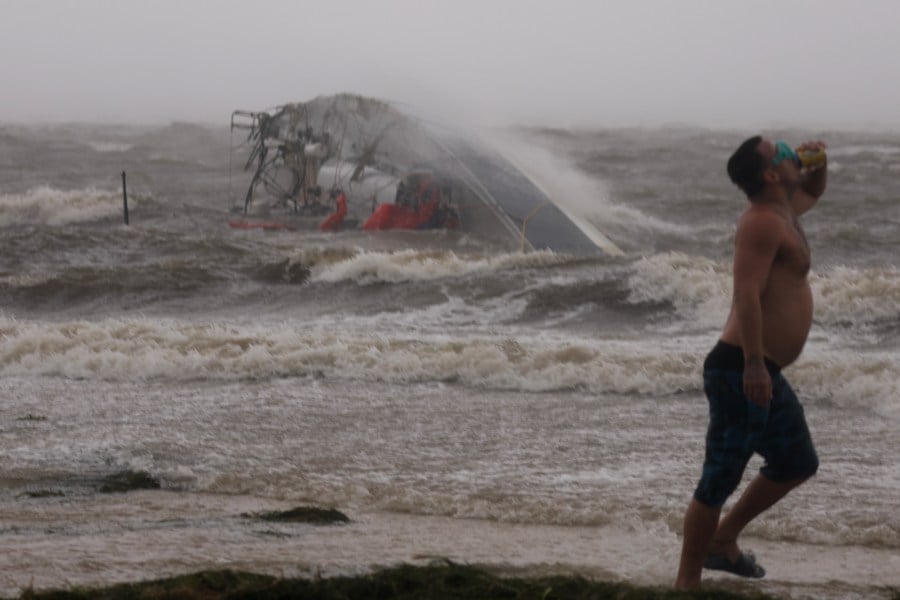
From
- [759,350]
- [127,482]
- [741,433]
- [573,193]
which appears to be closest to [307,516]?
[127,482]

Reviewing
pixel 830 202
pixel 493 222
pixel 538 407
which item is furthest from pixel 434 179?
pixel 538 407

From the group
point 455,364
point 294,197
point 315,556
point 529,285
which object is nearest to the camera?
point 315,556

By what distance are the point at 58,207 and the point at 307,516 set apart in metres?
19.0

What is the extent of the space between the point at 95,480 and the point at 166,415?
171 cm

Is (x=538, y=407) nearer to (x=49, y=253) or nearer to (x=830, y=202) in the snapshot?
(x=49, y=253)

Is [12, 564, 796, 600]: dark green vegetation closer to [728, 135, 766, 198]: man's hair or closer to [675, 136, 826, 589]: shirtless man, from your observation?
[675, 136, 826, 589]: shirtless man

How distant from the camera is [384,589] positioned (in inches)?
155

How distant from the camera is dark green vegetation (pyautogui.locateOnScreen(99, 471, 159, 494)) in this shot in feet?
19.2

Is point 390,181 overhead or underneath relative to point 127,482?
overhead

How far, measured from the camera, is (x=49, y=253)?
1742cm

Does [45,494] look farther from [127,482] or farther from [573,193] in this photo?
[573,193]

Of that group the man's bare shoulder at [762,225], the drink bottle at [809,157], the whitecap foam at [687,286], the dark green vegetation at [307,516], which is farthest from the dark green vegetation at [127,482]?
the whitecap foam at [687,286]

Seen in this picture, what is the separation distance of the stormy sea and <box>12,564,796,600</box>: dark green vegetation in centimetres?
27

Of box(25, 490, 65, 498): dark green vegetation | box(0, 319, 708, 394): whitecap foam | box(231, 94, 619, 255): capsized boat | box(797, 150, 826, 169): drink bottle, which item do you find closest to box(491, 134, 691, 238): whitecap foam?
box(231, 94, 619, 255): capsized boat
